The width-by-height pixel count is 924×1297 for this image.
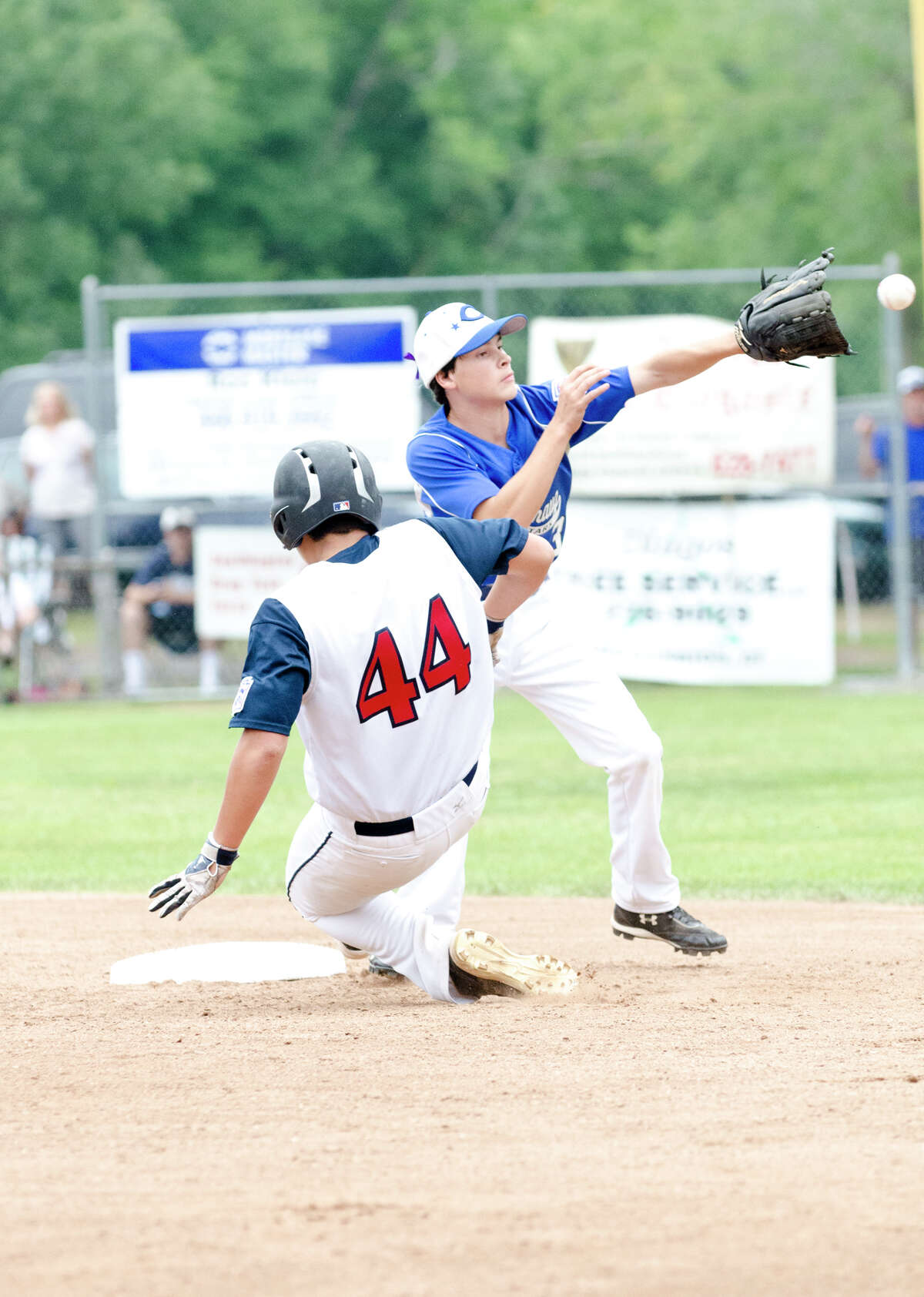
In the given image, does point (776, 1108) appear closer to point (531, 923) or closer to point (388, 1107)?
point (388, 1107)

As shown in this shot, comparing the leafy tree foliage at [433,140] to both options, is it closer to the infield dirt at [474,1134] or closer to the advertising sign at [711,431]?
the advertising sign at [711,431]

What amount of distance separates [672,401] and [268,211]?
21.8 m

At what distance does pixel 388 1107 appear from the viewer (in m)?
3.78

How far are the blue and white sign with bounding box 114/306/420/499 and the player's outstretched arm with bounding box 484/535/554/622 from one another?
7998 millimetres

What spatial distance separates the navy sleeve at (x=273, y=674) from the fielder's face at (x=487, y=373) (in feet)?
4.46

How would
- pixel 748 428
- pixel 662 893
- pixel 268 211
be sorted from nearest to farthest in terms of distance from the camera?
pixel 662 893 < pixel 748 428 < pixel 268 211

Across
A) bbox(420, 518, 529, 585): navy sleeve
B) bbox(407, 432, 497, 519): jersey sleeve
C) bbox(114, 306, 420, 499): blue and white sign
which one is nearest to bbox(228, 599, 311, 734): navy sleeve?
bbox(420, 518, 529, 585): navy sleeve

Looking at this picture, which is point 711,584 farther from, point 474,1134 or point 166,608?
point 474,1134

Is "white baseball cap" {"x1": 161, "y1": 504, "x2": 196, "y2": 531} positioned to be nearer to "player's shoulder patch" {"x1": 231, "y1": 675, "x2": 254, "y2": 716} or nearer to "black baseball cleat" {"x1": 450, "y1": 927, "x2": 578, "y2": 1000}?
"black baseball cleat" {"x1": 450, "y1": 927, "x2": 578, "y2": 1000}

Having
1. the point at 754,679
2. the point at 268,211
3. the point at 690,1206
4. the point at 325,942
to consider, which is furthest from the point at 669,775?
the point at 268,211

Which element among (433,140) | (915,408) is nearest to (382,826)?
(915,408)

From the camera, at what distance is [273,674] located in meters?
4.14

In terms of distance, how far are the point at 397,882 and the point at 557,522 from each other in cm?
139

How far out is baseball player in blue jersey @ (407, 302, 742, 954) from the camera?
5.31 metres
